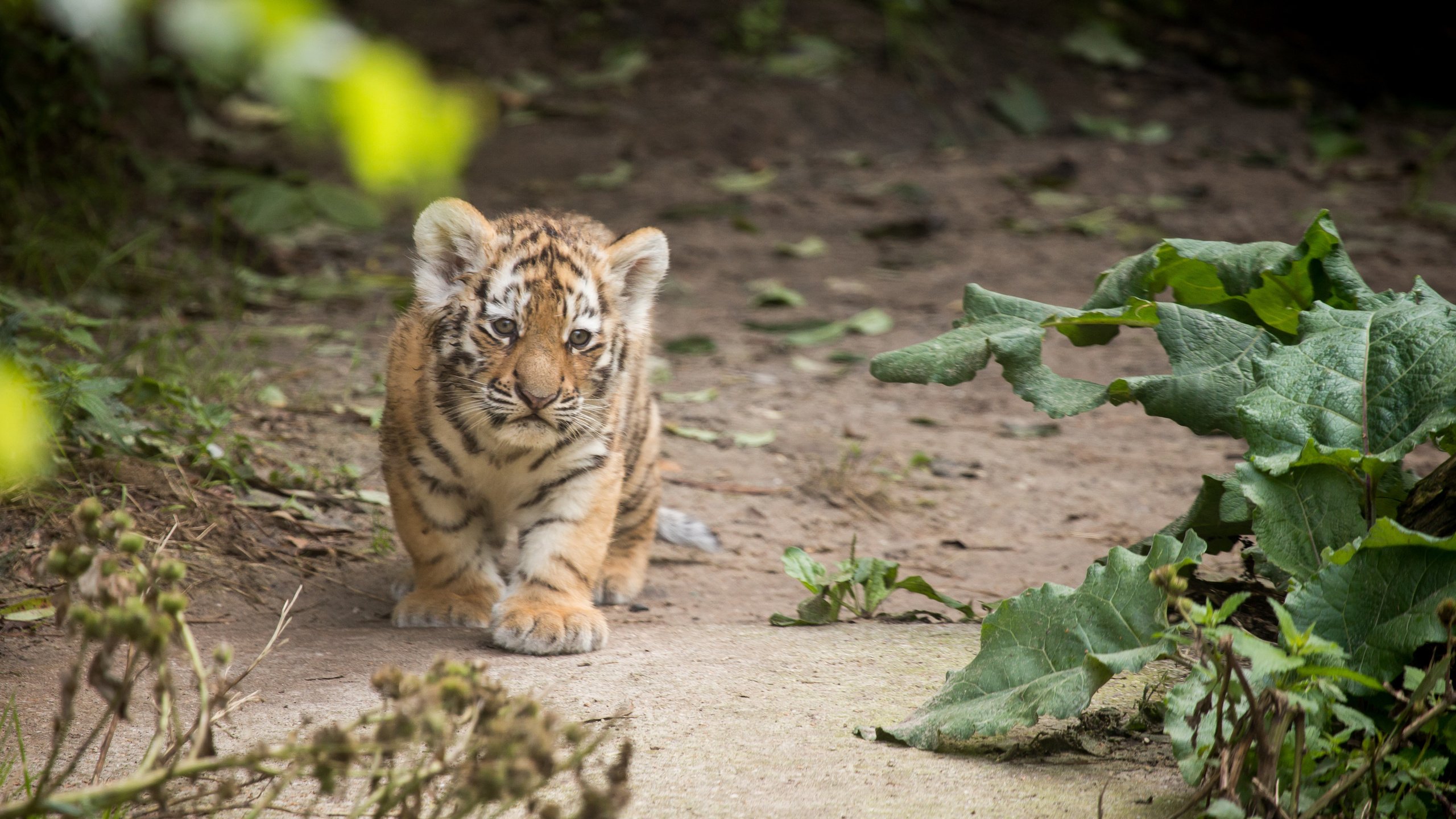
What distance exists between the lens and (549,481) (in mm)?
3492

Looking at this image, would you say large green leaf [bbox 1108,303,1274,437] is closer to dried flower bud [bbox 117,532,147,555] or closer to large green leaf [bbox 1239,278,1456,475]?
large green leaf [bbox 1239,278,1456,475]

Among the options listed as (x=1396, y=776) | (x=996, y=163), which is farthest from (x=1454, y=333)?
(x=996, y=163)

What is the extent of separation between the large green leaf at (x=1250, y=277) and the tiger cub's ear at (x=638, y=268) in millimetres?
1267


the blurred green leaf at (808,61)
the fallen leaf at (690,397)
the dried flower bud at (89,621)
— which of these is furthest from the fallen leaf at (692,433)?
the blurred green leaf at (808,61)

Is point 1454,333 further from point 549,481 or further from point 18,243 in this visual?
point 18,243

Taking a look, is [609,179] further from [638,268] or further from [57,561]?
[57,561]

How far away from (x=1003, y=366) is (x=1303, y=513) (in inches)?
29.1

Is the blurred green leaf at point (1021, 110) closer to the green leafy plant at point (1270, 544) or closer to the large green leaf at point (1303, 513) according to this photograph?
the green leafy plant at point (1270, 544)

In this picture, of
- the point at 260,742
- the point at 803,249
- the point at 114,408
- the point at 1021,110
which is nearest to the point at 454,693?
the point at 260,742

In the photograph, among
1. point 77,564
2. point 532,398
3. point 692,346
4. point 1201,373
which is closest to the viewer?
point 77,564

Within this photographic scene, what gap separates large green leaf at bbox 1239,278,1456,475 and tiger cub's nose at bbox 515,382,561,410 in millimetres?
1692

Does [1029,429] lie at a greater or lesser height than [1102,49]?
lesser

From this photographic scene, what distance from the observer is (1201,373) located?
272 cm

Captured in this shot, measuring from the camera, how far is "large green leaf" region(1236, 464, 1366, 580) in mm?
2338
